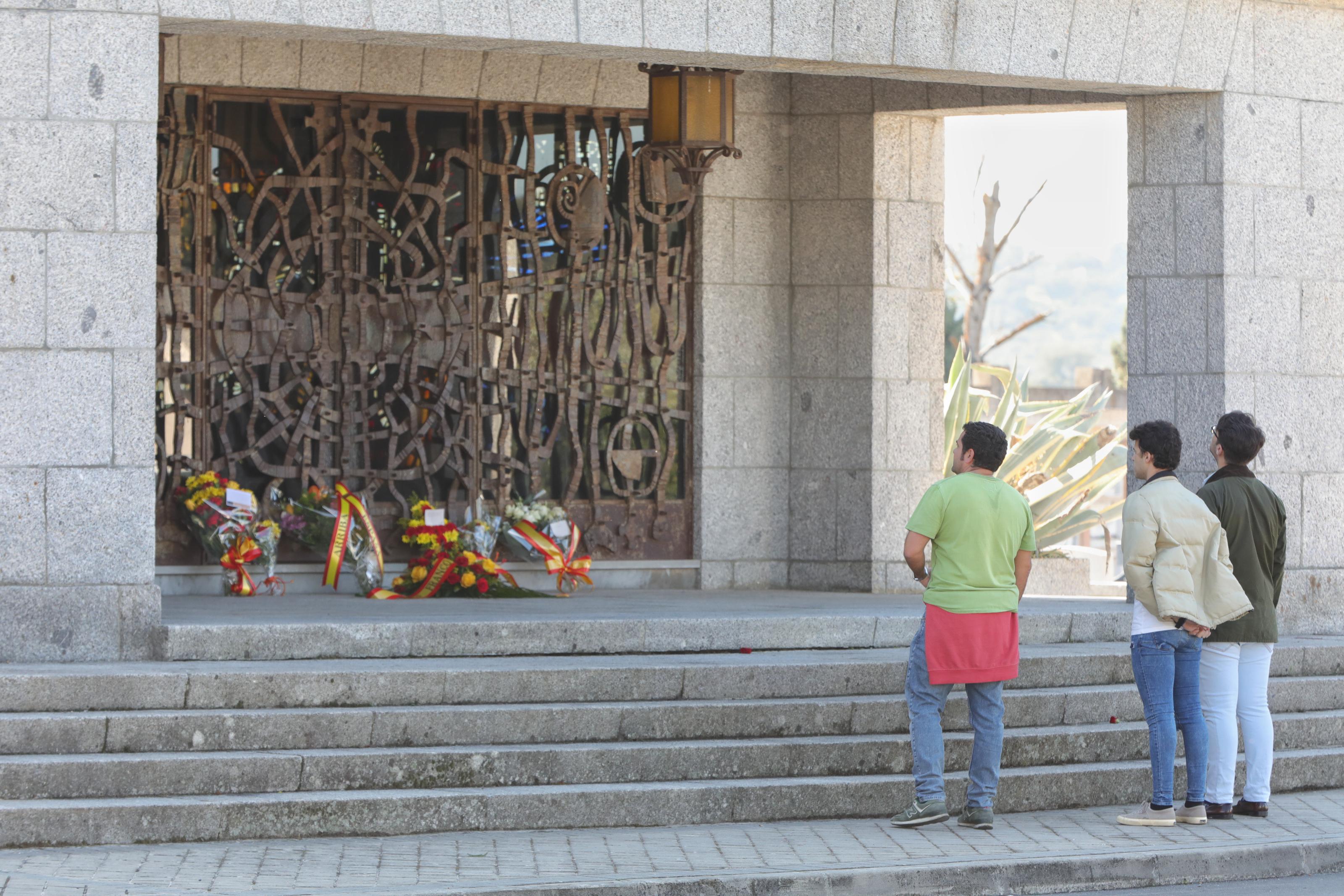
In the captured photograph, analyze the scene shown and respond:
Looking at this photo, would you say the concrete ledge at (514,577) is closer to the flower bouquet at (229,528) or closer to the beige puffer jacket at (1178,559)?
the flower bouquet at (229,528)

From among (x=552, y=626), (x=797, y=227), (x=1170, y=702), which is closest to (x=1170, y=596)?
(x=1170, y=702)

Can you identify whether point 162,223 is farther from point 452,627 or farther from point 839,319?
point 839,319

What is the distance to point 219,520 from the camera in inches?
410

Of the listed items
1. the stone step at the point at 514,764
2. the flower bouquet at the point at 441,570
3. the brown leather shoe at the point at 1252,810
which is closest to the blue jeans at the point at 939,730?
the stone step at the point at 514,764

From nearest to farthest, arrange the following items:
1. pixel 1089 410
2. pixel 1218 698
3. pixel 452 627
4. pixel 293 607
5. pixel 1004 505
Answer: pixel 1004 505
pixel 1218 698
pixel 452 627
pixel 293 607
pixel 1089 410

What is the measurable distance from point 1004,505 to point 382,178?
5.34 meters

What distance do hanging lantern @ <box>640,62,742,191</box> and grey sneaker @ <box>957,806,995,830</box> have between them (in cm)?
448

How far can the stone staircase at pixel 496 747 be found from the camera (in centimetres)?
723

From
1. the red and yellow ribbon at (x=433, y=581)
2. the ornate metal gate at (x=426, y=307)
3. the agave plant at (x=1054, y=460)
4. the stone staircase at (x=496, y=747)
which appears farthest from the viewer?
the agave plant at (x=1054, y=460)

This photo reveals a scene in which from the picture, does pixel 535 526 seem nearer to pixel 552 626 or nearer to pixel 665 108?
pixel 552 626

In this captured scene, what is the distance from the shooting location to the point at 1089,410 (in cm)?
1558

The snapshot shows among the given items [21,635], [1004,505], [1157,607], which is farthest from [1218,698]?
[21,635]

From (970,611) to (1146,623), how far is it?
874mm

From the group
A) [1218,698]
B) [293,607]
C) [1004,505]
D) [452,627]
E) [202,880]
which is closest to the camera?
[202,880]
